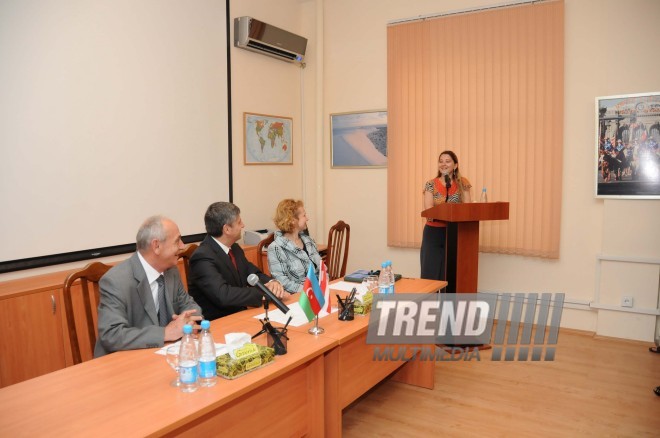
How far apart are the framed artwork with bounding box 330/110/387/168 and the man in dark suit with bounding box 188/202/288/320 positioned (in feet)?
9.47

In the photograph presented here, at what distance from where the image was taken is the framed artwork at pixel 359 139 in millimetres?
5701

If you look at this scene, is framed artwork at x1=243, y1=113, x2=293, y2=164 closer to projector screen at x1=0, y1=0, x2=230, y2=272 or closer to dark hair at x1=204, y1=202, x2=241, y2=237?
projector screen at x1=0, y1=0, x2=230, y2=272

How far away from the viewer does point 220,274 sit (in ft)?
10.1

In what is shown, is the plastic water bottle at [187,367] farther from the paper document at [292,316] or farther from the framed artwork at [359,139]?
the framed artwork at [359,139]

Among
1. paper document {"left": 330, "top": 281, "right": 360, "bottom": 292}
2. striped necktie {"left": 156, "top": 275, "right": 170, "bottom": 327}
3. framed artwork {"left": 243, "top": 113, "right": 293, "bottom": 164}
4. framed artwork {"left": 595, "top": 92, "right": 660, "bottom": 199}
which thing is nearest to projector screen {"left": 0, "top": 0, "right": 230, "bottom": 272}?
framed artwork {"left": 243, "top": 113, "right": 293, "bottom": 164}

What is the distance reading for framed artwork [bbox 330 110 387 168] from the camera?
224 inches

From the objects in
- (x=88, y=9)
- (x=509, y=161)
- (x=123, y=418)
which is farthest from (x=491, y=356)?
(x=88, y=9)

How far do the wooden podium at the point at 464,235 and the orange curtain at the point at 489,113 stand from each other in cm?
100

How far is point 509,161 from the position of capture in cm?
495

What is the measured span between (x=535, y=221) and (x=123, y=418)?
4190 millimetres

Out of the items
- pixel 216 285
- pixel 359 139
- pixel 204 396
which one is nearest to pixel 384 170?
pixel 359 139

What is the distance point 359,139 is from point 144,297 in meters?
3.80

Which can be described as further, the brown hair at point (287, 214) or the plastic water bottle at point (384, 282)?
the brown hair at point (287, 214)

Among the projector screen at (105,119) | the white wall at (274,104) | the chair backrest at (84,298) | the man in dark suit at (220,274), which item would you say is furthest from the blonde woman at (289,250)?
the white wall at (274,104)
